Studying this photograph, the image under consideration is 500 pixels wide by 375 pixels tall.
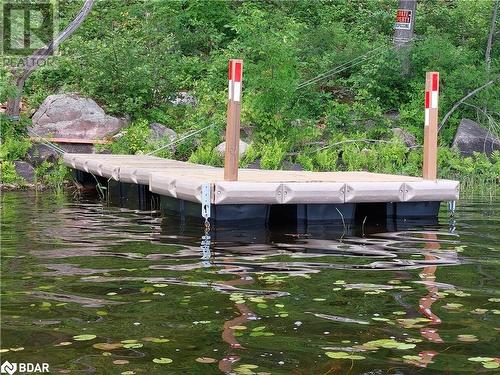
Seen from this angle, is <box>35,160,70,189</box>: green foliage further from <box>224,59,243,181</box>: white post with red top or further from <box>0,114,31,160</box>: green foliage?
<box>224,59,243,181</box>: white post with red top

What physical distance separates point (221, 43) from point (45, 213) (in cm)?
1300

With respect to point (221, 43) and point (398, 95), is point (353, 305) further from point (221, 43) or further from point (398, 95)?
point (221, 43)

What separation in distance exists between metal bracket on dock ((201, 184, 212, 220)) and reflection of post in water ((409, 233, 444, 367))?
2726 mm

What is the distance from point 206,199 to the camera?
40.5ft

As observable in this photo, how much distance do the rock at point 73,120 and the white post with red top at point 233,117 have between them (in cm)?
922

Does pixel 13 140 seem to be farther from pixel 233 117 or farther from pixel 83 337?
pixel 83 337

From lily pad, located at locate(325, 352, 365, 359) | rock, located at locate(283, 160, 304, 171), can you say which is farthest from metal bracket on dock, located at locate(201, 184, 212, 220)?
rock, located at locate(283, 160, 304, 171)

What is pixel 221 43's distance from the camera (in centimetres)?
2675

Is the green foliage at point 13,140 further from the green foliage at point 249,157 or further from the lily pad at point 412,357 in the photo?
the lily pad at point 412,357

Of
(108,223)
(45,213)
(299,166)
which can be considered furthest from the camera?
(299,166)

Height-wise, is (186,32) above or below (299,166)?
above

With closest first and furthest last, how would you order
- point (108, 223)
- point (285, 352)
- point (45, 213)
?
point (285, 352)
point (108, 223)
point (45, 213)

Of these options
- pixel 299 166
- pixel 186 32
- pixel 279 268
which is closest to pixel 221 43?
pixel 186 32

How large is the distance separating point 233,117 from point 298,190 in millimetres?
1246
